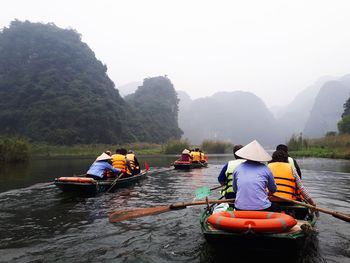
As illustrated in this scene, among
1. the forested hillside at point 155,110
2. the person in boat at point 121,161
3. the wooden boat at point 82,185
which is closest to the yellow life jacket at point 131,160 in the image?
the person in boat at point 121,161

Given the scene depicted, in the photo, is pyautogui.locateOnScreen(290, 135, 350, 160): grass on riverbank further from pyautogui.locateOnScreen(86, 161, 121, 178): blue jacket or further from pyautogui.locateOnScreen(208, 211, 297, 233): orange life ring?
pyautogui.locateOnScreen(208, 211, 297, 233): orange life ring

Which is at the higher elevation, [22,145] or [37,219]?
[22,145]

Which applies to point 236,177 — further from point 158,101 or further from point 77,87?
point 158,101

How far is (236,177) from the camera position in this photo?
5883mm

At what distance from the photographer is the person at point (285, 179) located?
6828 millimetres

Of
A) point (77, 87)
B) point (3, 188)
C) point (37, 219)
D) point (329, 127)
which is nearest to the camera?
point (37, 219)

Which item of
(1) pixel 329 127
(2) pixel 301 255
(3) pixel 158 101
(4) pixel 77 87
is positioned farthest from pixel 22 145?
(1) pixel 329 127

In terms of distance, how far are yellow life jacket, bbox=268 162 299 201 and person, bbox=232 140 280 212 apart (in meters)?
1.01

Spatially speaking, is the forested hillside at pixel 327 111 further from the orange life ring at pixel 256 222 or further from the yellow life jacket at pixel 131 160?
the orange life ring at pixel 256 222

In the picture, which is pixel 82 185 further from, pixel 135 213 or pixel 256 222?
pixel 256 222

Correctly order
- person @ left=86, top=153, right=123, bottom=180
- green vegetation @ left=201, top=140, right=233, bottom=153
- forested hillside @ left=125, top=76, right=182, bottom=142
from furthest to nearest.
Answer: forested hillside @ left=125, top=76, right=182, bottom=142 < green vegetation @ left=201, top=140, right=233, bottom=153 < person @ left=86, top=153, right=123, bottom=180

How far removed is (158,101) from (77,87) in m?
33.0

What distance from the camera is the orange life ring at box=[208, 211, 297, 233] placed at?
479 centimetres

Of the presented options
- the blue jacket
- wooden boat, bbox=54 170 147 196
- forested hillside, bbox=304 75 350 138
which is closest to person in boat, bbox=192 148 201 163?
the blue jacket
